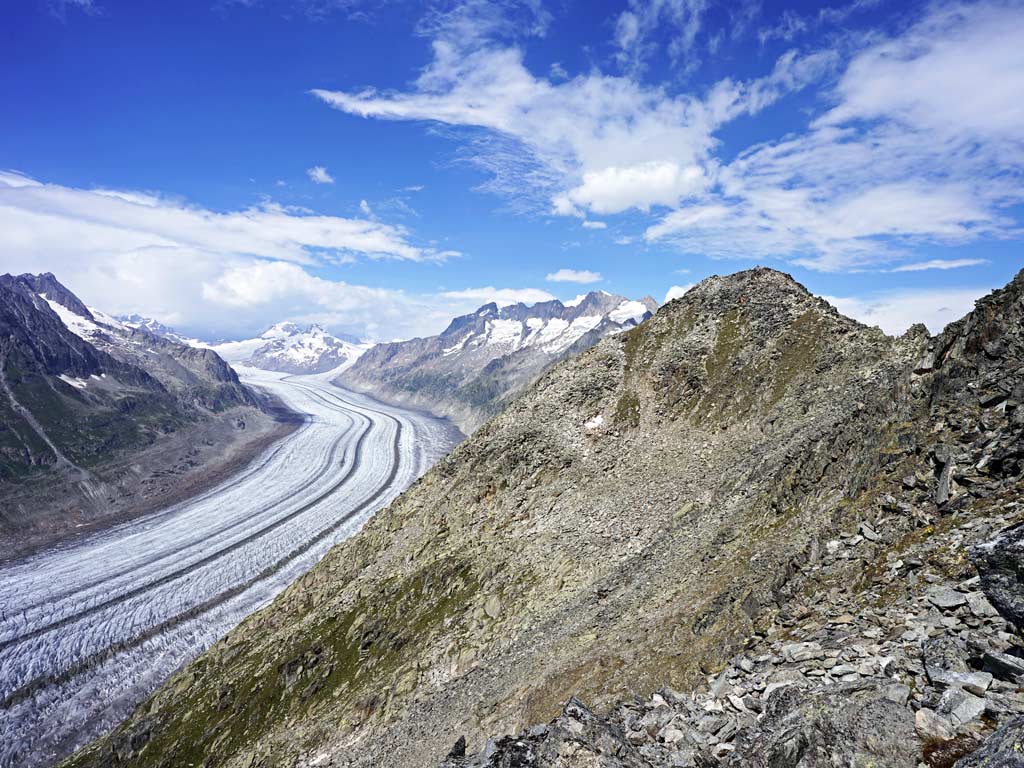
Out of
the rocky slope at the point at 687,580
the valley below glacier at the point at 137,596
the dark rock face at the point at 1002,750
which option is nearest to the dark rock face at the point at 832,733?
the rocky slope at the point at 687,580

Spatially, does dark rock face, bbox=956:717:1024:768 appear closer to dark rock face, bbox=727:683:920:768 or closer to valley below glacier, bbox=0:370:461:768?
dark rock face, bbox=727:683:920:768

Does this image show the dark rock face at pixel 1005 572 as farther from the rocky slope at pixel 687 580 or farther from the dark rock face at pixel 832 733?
the dark rock face at pixel 832 733

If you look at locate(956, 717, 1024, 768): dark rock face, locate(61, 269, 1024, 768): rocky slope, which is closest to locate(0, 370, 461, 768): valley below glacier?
locate(61, 269, 1024, 768): rocky slope

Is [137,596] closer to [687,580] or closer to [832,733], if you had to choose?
[687,580]

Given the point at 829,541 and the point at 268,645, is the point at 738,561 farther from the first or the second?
the point at 268,645

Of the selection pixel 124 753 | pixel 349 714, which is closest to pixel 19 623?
pixel 124 753
